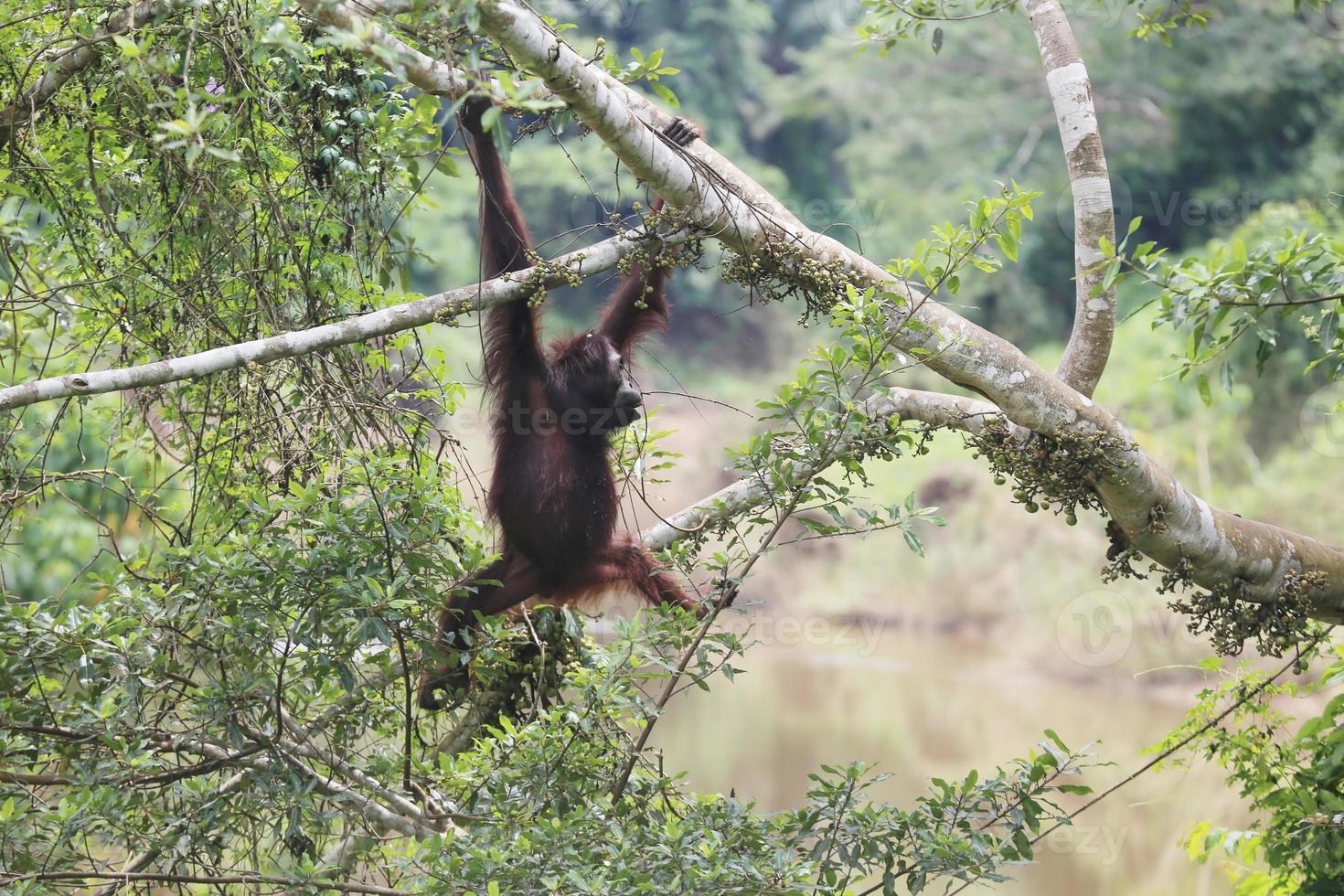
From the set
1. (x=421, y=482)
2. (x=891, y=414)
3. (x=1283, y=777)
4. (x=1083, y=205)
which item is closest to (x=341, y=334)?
(x=421, y=482)

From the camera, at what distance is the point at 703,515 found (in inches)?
175

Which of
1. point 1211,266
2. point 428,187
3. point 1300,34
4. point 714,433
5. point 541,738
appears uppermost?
point 1300,34

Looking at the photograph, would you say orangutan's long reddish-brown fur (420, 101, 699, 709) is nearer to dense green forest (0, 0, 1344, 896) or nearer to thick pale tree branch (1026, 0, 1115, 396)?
dense green forest (0, 0, 1344, 896)

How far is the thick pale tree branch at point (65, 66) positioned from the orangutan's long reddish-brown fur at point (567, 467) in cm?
167

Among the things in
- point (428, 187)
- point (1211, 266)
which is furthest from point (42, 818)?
point (1211, 266)

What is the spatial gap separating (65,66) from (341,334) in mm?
1238

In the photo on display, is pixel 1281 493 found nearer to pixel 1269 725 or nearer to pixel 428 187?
pixel 1269 725

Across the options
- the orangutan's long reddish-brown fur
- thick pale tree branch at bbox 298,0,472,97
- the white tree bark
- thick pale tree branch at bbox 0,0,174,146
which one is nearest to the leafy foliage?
the white tree bark

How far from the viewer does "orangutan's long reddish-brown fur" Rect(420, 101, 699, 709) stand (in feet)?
15.2

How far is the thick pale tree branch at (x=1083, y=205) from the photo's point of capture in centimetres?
410

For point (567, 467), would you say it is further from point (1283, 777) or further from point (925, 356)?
point (1283, 777)

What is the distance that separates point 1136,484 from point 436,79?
8.23 ft

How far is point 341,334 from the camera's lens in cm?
329

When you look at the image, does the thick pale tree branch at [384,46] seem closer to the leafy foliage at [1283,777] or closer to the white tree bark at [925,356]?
the white tree bark at [925,356]
